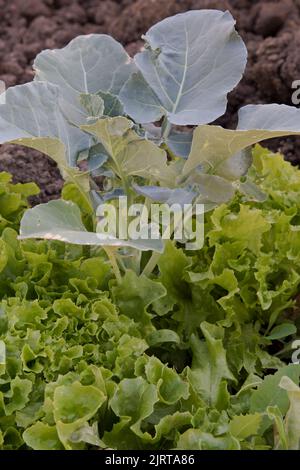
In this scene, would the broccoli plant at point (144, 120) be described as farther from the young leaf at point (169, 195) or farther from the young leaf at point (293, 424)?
the young leaf at point (293, 424)

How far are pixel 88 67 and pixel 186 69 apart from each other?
208 millimetres

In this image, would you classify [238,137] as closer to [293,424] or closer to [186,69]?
[186,69]

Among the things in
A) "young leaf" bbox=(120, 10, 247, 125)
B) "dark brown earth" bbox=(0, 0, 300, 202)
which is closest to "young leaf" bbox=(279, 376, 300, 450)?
"young leaf" bbox=(120, 10, 247, 125)

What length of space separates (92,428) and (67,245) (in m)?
0.51

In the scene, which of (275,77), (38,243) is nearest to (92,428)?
(38,243)

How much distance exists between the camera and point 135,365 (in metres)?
1.39

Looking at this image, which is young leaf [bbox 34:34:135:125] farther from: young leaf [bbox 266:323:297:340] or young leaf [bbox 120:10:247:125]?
young leaf [bbox 266:323:297:340]

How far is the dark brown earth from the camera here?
6.98ft

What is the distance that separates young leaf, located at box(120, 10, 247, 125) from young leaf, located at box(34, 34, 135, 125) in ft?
0.29

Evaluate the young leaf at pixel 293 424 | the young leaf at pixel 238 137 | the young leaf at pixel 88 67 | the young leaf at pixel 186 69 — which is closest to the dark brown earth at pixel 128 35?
the young leaf at pixel 88 67

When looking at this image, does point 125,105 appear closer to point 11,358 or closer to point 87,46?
point 87,46

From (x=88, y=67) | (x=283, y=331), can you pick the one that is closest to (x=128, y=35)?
(x=88, y=67)

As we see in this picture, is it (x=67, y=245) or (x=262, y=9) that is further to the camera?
(x=262, y=9)

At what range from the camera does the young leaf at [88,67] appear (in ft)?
5.38
